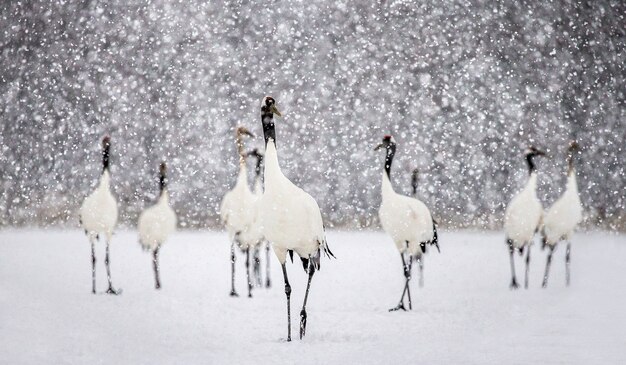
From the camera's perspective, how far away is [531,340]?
4898 millimetres

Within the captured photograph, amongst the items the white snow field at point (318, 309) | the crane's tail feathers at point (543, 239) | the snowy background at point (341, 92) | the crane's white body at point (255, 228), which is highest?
the snowy background at point (341, 92)

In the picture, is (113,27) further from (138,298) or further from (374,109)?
(138,298)

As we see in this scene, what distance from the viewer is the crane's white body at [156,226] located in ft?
24.4

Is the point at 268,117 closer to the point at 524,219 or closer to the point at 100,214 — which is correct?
the point at 100,214

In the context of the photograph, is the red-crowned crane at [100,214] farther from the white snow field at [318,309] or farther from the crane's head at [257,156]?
the crane's head at [257,156]

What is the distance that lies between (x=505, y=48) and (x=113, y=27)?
670cm

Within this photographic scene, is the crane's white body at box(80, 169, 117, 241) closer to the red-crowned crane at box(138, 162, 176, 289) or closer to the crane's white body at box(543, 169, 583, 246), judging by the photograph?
the red-crowned crane at box(138, 162, 176, 289)

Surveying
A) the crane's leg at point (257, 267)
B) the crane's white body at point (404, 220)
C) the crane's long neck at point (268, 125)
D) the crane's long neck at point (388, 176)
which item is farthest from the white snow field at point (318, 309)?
the crane's long neck at point (268, 125)

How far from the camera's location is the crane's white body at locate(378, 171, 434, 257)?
6418mm

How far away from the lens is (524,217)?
7570 millimetres

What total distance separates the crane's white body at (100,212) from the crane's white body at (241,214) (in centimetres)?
99

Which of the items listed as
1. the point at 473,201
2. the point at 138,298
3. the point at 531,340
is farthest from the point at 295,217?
the point at 473,201

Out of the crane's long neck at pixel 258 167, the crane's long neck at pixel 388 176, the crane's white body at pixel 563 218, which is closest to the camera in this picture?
the crane's long neck at pixel 388 176

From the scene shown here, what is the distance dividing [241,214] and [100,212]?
123 centimetres
